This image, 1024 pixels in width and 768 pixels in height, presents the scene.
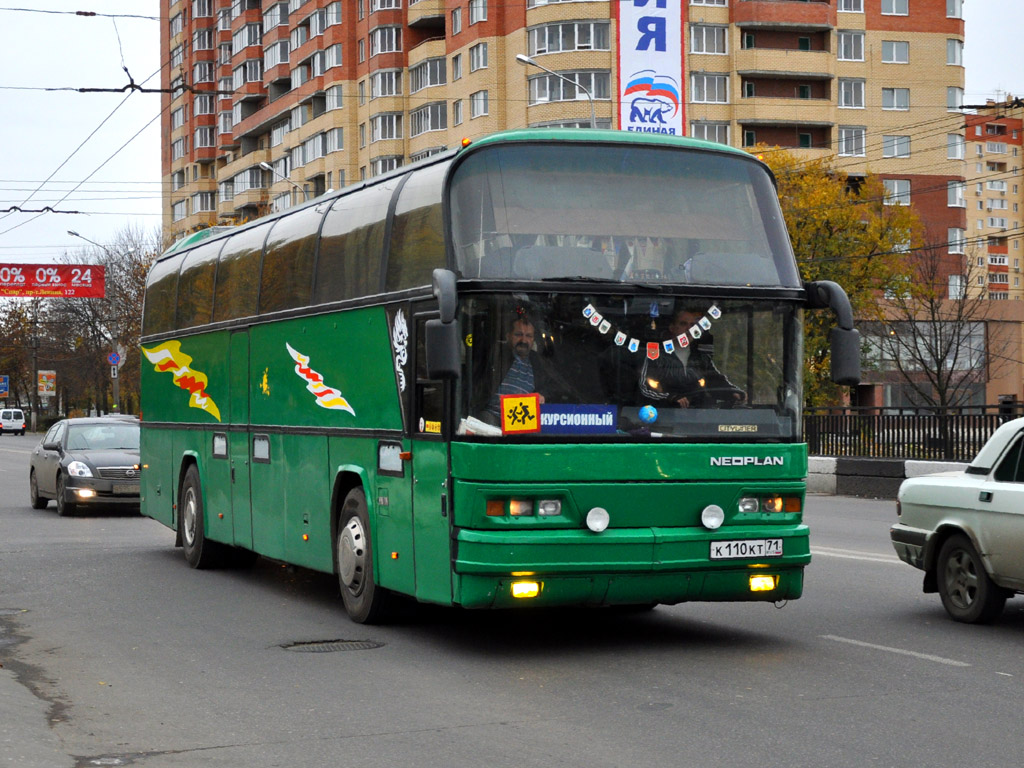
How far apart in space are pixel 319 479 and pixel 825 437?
18575 mm

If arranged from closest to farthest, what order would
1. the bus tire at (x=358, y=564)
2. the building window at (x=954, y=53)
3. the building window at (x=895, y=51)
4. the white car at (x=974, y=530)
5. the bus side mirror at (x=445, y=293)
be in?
the bus side mirror at (x=445, y=293) → the white car at (x=974, y=530) → the bus tire at (x=358, y=564) → the building window at (x=895, y=51) → the building window at (x=954, y=53)

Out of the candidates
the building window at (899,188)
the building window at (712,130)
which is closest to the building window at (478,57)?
the building window at (712,130)

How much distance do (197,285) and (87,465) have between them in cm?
847

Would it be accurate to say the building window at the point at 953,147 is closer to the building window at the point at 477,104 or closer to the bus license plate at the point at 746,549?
the building window at the point at 477,104

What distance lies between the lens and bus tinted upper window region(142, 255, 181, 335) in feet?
55.4

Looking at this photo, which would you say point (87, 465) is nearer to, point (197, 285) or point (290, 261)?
point (197, 285)

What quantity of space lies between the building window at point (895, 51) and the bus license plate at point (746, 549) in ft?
244

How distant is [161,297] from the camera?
57.2 feet

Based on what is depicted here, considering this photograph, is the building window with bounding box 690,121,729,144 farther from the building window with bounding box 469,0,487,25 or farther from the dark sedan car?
the dark sedan car

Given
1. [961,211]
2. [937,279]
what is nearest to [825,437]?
[937,279]

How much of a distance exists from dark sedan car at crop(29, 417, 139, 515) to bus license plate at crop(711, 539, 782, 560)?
15.3 meters

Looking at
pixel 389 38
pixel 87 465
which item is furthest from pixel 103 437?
pixel 389 38

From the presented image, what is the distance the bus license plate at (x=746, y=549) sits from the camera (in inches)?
371

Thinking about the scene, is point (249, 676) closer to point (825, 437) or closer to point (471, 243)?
point (471, 243)
